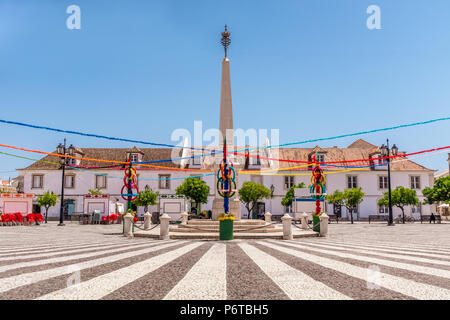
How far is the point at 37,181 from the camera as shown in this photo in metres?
46.4

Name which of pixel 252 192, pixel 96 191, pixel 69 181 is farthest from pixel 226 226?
pixel 69 181

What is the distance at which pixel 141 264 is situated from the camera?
692 cm

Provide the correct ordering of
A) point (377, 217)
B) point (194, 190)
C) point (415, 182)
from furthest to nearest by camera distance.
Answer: point (415, 182)
point (377, 217)
point (194, 190)

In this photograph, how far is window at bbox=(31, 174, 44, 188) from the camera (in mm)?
46250

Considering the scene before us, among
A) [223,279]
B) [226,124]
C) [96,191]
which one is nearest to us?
[223,279]

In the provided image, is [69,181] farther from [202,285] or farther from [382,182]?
[202,285]

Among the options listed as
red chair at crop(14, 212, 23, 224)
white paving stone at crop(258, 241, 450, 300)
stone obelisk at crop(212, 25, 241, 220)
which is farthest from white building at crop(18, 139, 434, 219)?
white paving stone at crop(258, 241, 450, 300)

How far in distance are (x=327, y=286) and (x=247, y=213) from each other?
133ft

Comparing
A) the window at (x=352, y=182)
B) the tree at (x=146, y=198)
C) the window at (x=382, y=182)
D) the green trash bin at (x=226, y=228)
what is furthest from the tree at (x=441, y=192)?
the green trash bin at (x=226, y=228)

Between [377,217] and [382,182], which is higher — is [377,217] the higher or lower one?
the lower one

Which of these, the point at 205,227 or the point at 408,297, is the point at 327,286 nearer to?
the point at 408,297

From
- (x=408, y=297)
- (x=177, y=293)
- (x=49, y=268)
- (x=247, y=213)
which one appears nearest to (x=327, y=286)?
(x=408, y=297)

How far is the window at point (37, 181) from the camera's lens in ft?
152

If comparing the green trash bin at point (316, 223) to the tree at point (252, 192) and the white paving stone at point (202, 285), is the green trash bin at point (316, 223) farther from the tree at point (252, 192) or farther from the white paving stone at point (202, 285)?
the tree at point (252, 192)
